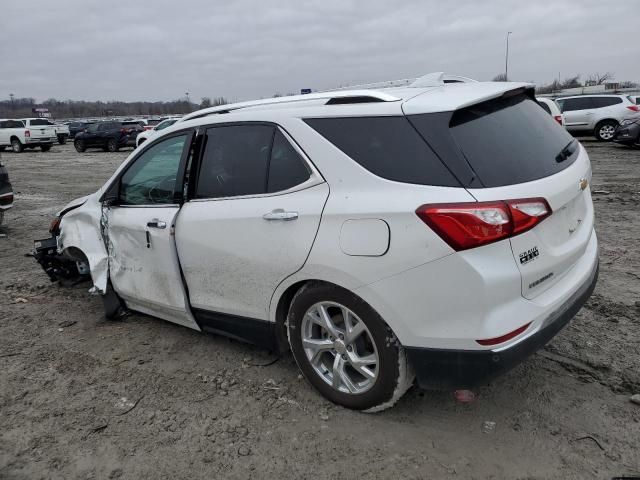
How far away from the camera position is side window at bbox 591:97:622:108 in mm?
17375

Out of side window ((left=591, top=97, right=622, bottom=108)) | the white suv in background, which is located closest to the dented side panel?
the white suv in background

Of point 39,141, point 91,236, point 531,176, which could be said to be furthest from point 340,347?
point 39,141

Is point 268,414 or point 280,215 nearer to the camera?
point 280,215

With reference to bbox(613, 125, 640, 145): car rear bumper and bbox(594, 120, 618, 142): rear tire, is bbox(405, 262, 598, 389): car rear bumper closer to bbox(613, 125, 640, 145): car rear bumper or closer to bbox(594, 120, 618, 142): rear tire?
bbox(613, 125, 640, 145): car rear bumper

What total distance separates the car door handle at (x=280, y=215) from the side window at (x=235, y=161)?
197mm

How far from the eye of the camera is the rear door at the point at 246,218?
2740 millimetres

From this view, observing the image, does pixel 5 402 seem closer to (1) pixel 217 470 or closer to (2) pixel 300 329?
(1) pixel 217 470

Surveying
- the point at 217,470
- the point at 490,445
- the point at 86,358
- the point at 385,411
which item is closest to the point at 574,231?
the point at 490,445

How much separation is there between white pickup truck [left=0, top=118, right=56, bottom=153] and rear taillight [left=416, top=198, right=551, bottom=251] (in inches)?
1170

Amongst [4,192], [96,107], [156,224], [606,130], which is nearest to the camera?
[156,224]

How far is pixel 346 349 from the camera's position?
2.74m

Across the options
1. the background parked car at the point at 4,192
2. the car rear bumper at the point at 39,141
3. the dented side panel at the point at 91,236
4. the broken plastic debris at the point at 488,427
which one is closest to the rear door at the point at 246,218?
the dented side panel at the point at 91,236

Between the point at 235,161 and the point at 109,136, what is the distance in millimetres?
24856

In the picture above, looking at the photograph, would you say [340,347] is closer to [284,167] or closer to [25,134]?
[284,167]
